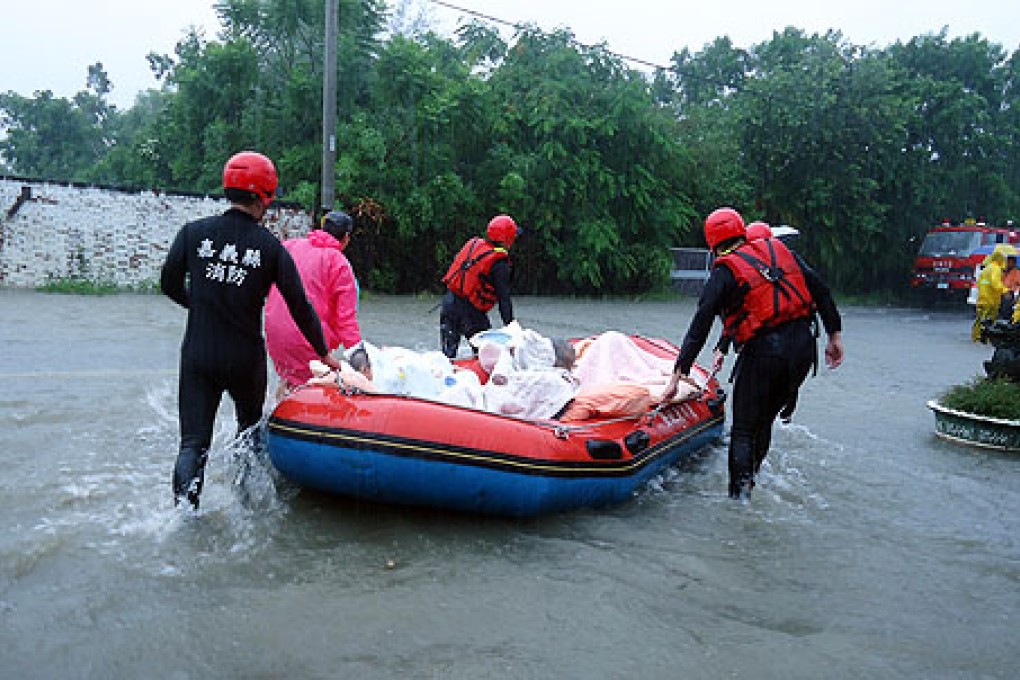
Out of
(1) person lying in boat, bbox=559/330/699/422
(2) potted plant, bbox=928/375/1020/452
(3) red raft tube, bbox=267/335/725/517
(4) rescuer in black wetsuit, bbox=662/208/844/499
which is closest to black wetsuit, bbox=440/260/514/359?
(1) person lying in boat, bbox=559/330/699/422

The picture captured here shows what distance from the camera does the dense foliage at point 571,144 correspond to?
62.0 ft

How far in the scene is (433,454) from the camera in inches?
193

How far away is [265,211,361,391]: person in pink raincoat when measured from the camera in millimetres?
5391

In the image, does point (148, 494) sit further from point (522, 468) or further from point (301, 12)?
point (301, 12)

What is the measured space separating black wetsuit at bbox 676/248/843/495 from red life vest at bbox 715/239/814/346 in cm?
4

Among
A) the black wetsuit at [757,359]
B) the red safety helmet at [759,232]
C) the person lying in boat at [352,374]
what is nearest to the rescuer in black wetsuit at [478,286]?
the red safety helmet at [759,232]

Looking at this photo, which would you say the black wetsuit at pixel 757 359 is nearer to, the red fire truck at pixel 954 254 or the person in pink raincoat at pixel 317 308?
the person in pink raincoat at pixel 317 308

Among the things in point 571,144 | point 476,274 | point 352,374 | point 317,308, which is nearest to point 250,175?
point 317,308

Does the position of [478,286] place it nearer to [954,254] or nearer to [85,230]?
[85,230]

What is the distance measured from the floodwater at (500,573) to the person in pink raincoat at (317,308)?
726mm

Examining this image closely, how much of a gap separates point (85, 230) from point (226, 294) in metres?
13.7

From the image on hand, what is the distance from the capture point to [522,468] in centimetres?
500

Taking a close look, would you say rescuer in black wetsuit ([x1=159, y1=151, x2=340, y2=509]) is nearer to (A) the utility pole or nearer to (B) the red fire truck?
(A) the utility pole

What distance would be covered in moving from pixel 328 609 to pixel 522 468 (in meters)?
1.34
